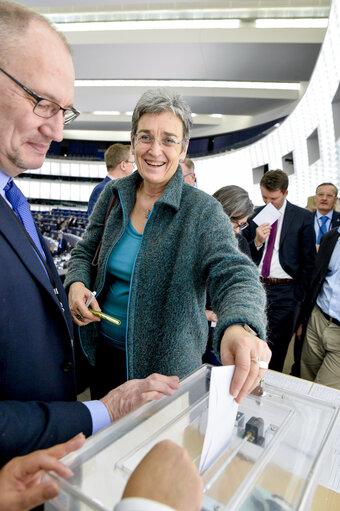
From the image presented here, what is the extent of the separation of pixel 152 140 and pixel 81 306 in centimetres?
74

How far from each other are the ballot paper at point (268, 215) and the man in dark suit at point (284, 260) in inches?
3.5

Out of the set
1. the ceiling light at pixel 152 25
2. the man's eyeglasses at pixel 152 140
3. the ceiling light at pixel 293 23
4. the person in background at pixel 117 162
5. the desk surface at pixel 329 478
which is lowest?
the desk surface at pixel 329 478

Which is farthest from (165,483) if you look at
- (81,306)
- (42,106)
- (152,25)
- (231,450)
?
(152,25)

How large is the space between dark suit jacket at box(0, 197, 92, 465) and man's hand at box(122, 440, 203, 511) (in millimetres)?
505

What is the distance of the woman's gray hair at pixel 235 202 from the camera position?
2.23 meters

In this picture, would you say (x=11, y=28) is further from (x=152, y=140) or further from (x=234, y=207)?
(x=234, y=207)

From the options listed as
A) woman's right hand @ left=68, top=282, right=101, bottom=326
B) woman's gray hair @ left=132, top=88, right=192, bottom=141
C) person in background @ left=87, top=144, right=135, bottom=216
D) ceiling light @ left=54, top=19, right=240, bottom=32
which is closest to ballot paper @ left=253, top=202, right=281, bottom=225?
Answer: person in background @ left=87, top=144, right=135, bottom=216

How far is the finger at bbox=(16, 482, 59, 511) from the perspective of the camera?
17.8 inches

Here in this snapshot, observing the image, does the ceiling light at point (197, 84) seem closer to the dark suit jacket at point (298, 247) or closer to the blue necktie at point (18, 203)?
the dark suit jacket at point (298, 247)

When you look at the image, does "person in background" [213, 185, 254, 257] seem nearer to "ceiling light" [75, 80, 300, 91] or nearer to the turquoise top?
the turquoise top

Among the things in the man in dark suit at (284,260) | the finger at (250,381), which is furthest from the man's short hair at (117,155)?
the finger at (250,381)

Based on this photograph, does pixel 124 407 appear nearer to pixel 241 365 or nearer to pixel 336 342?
pixel 241 365

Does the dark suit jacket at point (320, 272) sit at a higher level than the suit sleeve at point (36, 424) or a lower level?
higher

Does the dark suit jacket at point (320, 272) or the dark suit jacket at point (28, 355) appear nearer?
the dark suit jacket at point (28, 355)
